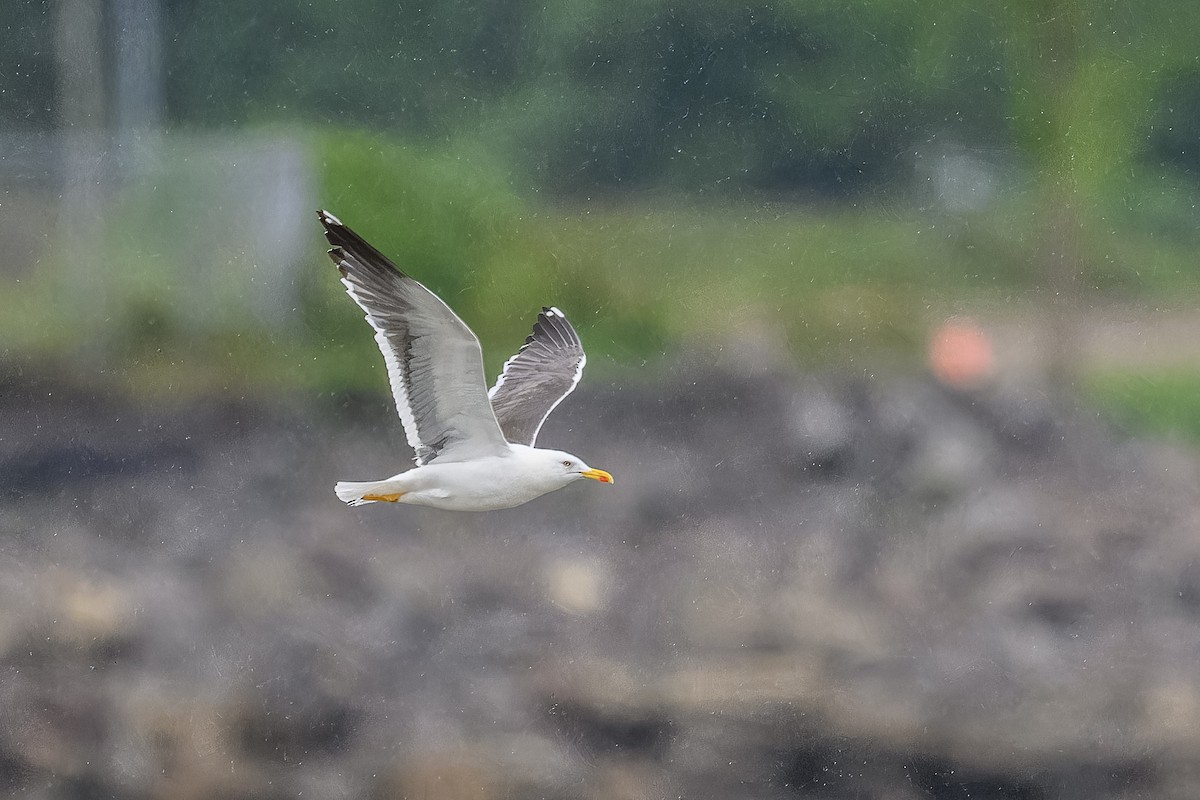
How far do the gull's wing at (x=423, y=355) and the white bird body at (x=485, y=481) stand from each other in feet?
0.09

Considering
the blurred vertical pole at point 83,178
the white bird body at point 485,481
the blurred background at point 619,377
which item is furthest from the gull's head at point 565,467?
the blurred vertical pole at point 83,178

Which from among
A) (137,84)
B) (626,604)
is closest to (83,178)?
(137,84)

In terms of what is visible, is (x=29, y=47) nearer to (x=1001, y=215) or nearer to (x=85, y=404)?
(x=85, y=404)

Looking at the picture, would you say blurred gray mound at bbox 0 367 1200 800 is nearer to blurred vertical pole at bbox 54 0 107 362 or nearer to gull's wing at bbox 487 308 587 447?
blurred vertical pole at bbox 54 0 107 362

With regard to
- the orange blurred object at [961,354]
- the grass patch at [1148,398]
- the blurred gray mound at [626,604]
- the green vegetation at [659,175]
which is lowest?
the blurred gray mound at [626,604]

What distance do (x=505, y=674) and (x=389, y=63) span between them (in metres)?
1.35

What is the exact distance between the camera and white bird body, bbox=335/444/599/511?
2363mm

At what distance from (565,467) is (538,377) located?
31 cm

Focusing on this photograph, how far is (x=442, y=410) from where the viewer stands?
7.72 ft

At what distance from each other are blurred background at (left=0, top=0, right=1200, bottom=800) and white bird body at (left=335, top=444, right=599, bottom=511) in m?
0.52

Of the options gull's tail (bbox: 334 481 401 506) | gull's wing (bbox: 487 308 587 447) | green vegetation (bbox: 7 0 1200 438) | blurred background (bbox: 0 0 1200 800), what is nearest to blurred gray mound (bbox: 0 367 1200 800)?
blurred background (bbox: 0 0 1200 800)

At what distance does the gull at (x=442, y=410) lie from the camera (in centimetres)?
220

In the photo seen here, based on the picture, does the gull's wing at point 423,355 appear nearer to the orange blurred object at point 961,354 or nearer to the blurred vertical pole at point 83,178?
the blurred vertical pole at point 83,178

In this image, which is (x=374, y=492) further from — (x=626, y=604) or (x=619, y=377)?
(x=626, y=604)
